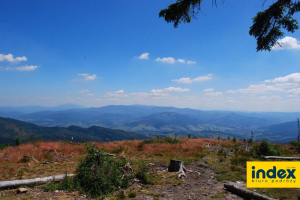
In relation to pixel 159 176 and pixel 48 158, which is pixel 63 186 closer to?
pixel 159 176

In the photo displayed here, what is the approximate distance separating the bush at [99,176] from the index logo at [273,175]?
226 inches

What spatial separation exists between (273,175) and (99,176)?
7.70 m

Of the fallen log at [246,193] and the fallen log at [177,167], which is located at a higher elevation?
the fallen log at [246,193]

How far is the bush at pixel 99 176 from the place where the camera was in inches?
275

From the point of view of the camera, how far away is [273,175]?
7742mm

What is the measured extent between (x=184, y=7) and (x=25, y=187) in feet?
30.2

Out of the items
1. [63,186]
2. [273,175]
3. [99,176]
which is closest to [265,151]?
[273,175]

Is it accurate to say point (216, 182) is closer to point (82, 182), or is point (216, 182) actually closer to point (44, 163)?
point (82, 182)

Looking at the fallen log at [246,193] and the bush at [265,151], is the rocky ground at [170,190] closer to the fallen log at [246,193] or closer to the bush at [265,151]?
the fallen log at [246,193]

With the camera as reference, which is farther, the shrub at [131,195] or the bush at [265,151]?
the bush at [265,151]

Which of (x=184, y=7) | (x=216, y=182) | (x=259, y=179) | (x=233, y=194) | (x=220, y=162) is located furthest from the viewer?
(x=220, y=162)

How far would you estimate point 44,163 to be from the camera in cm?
1168

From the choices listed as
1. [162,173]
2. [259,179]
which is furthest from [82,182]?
[259,179]

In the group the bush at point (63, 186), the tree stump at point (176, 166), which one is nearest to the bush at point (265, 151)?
the tree stump at point (176, 166)
